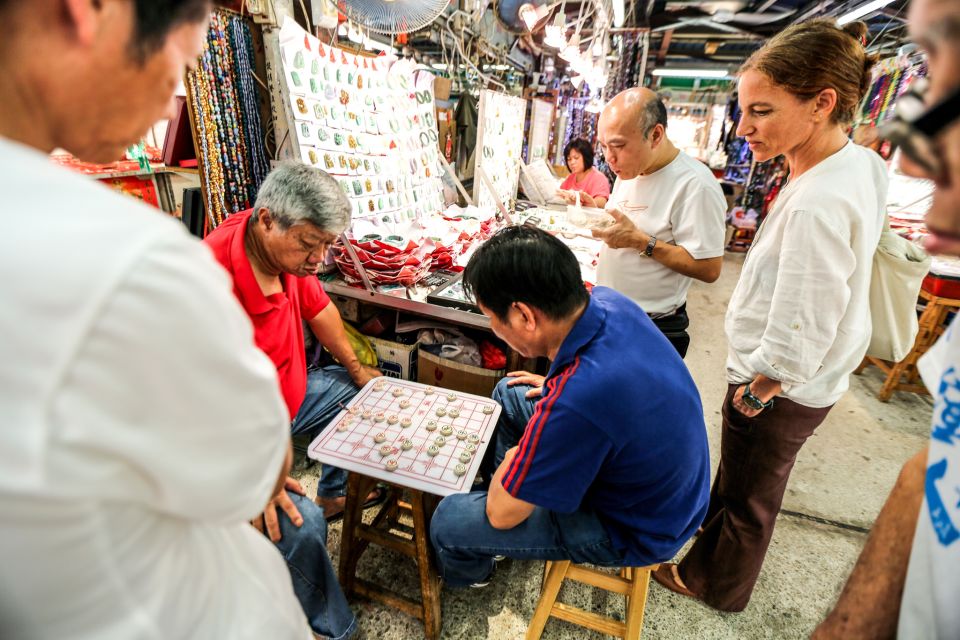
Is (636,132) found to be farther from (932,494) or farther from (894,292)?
(932,494)

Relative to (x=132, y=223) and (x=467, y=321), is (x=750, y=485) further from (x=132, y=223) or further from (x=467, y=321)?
(x=132, y=223)

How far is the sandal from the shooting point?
80.5 inches

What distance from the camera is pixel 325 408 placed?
7.32ft

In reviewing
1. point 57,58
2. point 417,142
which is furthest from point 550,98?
point 57,58

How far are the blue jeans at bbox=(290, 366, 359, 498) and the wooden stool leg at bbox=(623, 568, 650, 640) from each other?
4.61 ft

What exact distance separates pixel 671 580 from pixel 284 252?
2280mm

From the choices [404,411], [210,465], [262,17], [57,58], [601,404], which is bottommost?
[404,411]

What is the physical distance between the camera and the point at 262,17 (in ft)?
7.39

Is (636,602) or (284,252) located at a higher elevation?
(284,252)

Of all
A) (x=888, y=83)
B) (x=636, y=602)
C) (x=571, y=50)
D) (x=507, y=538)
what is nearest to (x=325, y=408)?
(x=507, y=538)

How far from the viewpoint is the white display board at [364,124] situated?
233cm

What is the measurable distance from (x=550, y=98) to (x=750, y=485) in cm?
759

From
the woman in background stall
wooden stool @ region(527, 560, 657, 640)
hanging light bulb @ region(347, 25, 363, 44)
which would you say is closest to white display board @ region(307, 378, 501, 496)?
wooden stool @ region(527, 560, 657, 640)

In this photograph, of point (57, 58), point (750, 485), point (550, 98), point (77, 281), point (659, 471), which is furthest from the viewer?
point (550, 98)
